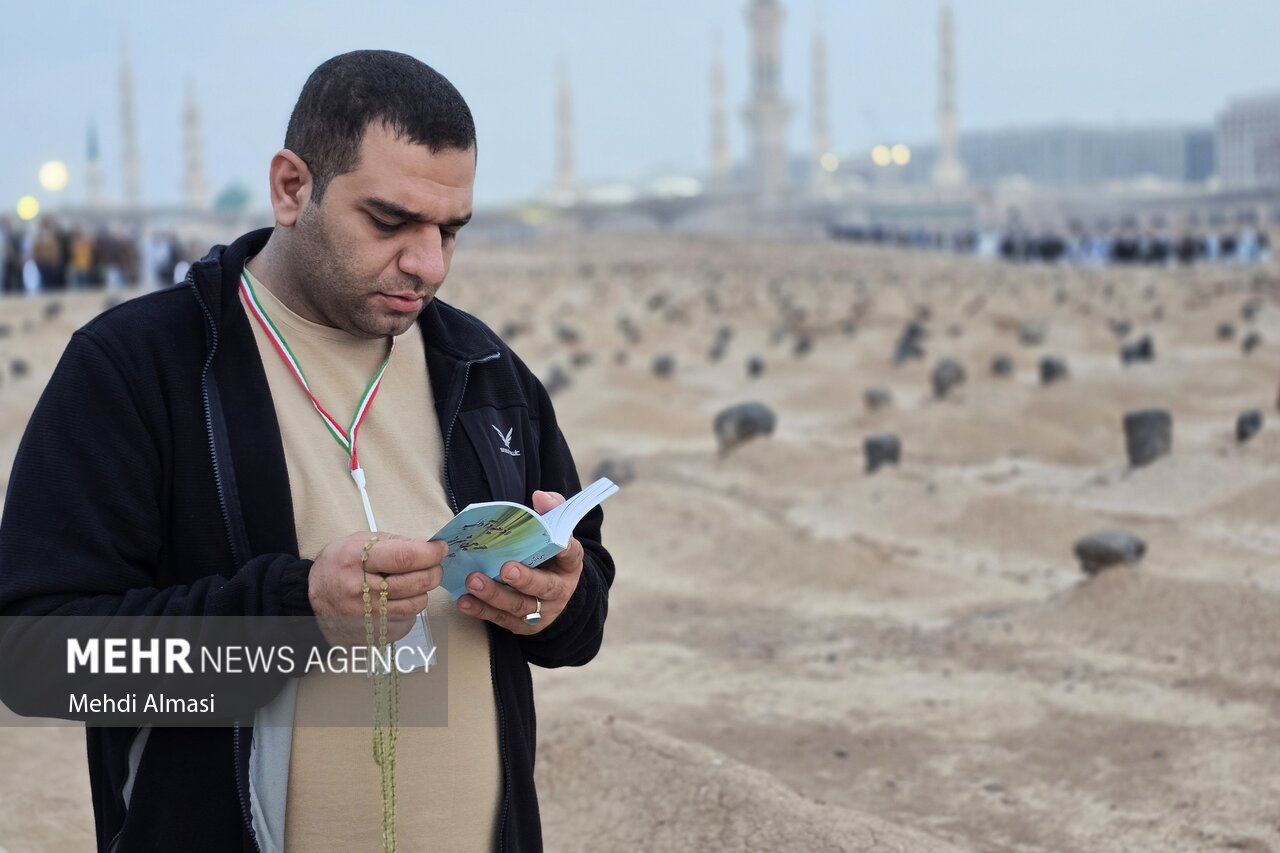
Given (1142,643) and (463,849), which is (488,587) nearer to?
(463,849)

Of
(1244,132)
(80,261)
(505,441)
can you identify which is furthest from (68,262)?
(1244,132)

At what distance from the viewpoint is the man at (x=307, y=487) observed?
175 cm

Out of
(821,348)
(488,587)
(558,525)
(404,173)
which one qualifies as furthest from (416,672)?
(821,348)

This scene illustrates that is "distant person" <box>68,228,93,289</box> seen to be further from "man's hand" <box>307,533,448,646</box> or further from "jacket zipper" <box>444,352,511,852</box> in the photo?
"man's hand" <box>307,533,448,646</box>

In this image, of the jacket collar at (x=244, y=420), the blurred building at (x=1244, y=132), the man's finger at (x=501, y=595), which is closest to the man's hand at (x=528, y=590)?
the man's finger at (x=501, y=595)

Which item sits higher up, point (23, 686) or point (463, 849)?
point (23, 686)

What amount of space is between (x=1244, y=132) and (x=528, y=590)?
130m

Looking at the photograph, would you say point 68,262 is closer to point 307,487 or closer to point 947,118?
point 307,487

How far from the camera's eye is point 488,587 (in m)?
1.86

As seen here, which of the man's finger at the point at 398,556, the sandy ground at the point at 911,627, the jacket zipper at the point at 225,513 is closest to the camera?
the man's finger at the point at 398,556

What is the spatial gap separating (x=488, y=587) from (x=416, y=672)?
186 millimetres

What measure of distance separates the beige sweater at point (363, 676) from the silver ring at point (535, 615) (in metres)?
0.11

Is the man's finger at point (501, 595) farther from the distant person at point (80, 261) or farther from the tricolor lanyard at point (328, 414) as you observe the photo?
the distant person at point (80, 261)

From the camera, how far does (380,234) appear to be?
1.88 meters
